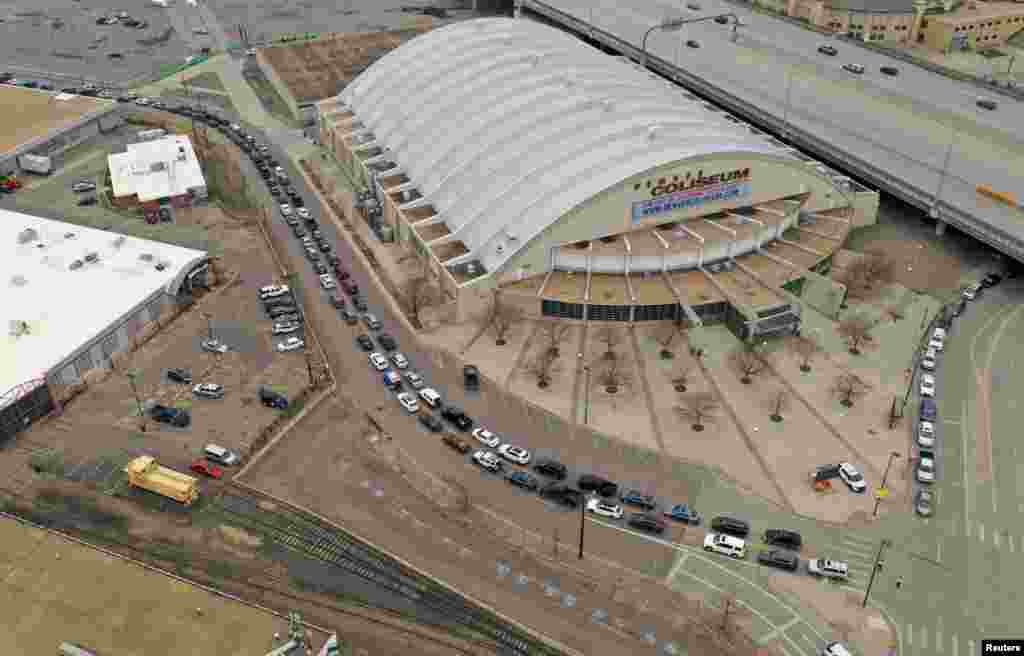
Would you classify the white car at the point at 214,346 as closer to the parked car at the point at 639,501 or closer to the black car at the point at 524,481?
the black car at the point at 524,481

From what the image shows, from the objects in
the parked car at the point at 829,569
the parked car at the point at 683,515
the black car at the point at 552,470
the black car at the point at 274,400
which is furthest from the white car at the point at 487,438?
the parked car at the point at 829,569

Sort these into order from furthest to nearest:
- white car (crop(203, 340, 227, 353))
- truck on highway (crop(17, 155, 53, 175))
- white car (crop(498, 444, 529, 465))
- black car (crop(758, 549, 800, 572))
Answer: truck on highway (crop(17, 155, 53, 175)) < white car (crop(203, 340, 227, 353)) < white car (crop(498, 444, 529, 465)) < black car (crop(758, 549, 800, 572))

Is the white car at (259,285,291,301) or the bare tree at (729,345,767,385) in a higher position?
the white car at (259,285,291,301)

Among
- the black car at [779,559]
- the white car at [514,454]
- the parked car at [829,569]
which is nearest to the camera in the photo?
the parked car at [829,569]

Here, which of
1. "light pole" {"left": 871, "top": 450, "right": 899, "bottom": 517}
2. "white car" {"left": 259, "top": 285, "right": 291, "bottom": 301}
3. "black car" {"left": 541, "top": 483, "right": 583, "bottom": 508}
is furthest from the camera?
"white car" {"left": 259, "top": 285, "right": 291, "bottom": 301}

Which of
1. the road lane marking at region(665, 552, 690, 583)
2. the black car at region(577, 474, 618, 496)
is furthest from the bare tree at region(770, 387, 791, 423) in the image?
the road lane marking at region(665, 552, 690, 583)

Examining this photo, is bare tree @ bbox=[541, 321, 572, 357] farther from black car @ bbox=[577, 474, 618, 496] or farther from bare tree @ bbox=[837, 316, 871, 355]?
bare tree @ bbox=[837, 316, 871, 355]

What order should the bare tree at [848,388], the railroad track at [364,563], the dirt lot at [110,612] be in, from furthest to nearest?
the bare tree at [848,388] < the railroad track at [364,563] < the dirt lot at [110,612]
